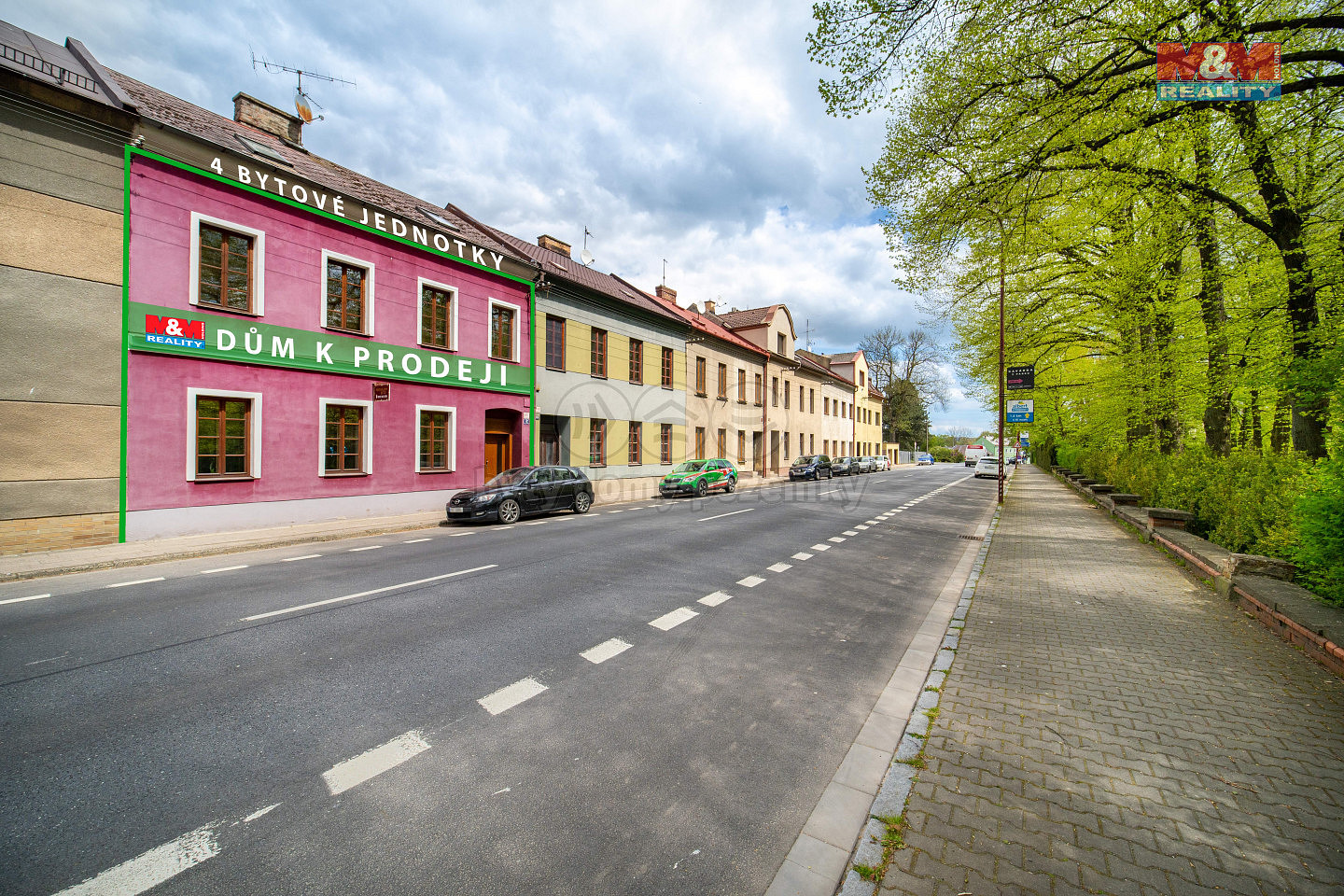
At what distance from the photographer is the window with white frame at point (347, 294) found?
529 inches

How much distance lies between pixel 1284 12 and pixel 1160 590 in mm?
8718


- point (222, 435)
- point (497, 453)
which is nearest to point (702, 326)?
point (497, 453)

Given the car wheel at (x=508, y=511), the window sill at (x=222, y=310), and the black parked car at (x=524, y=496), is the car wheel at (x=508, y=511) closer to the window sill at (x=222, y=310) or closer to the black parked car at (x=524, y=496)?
the black parked car at (x=524, y=496)

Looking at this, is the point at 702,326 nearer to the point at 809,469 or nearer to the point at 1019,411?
the point at 809,469

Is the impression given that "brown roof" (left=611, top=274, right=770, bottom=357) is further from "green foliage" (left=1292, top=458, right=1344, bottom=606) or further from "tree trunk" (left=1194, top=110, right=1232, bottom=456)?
"green foliage" (left=1292, top=458, right=1344, bottom=606)

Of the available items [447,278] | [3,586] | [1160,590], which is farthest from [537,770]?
[447,278]

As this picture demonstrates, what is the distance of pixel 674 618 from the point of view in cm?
586

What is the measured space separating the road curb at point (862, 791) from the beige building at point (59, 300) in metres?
13.6

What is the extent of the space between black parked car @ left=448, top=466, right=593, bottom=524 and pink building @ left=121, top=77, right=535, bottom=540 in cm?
265

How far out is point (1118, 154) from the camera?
9.35 meters

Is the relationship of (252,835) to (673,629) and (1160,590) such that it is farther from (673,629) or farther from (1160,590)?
(1160,590)

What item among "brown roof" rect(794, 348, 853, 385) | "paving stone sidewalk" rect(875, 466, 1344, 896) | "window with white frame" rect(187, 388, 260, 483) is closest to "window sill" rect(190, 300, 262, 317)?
"window with white frame" rect(187, 388, 260, 483)

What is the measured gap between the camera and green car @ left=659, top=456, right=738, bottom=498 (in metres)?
20.8

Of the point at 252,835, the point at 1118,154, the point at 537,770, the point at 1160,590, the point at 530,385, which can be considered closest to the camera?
the point at 252,835
